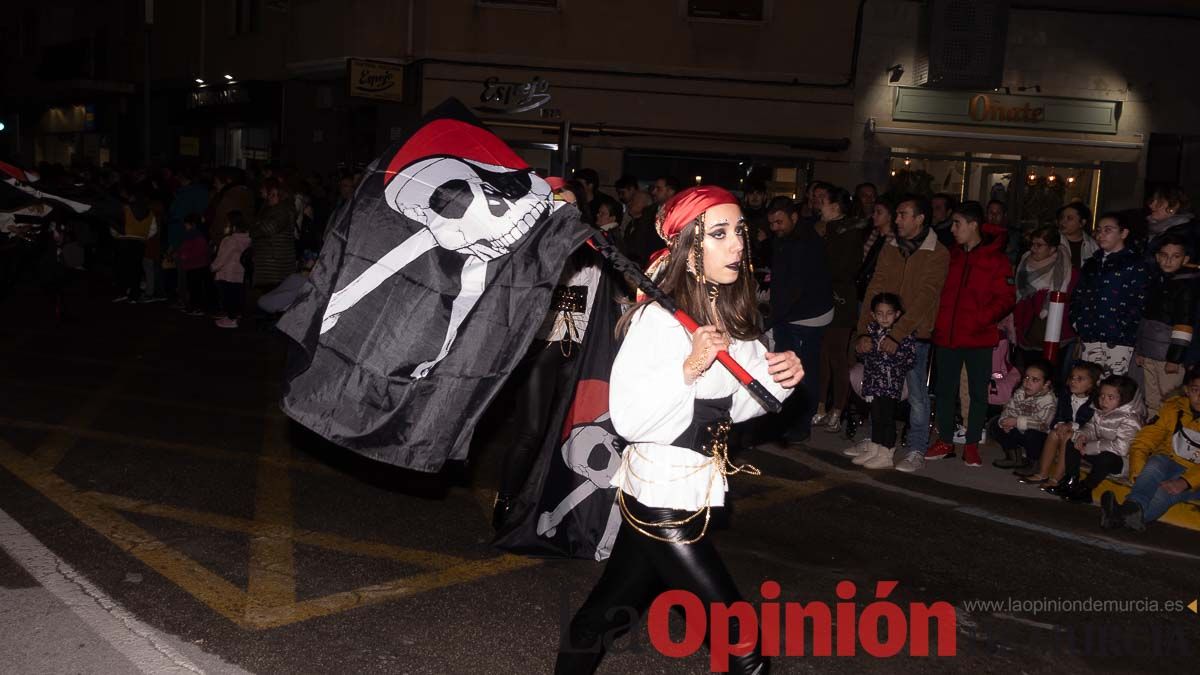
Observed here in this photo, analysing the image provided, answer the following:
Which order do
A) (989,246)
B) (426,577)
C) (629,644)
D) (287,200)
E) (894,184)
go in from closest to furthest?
(629,644) < (426,577) < (989,246) < (287,200) < (894,184)

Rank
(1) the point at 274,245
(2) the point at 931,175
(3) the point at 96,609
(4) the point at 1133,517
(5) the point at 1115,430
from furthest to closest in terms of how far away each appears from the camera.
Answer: (2) the point at 931,175 → (1) the point at 274,245 → (5) the point at 1115,430 → (4) the point at 1133,517 → (3) the point at 96,609

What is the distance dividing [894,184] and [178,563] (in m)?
15.1

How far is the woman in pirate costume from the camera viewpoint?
10.9 ft

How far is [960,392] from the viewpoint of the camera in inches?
349

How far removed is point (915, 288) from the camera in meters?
8.08

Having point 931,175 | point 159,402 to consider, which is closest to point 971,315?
point 159,402

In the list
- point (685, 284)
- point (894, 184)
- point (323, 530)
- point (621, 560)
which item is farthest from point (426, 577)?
point (894, 184)

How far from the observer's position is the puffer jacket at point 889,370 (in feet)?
26.4

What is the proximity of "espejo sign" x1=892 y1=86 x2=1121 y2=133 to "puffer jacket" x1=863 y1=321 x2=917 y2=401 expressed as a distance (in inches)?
440

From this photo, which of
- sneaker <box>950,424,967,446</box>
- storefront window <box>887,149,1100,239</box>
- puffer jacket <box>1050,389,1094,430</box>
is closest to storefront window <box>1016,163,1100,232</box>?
storefront window <box>887,149,1100,239</box>

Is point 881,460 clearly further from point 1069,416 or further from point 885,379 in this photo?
point 1069,416

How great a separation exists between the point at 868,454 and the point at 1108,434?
5.34 ft

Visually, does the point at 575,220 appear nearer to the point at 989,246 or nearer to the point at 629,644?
the point at 629,644

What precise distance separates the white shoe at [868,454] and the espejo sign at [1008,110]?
11.4 metres
